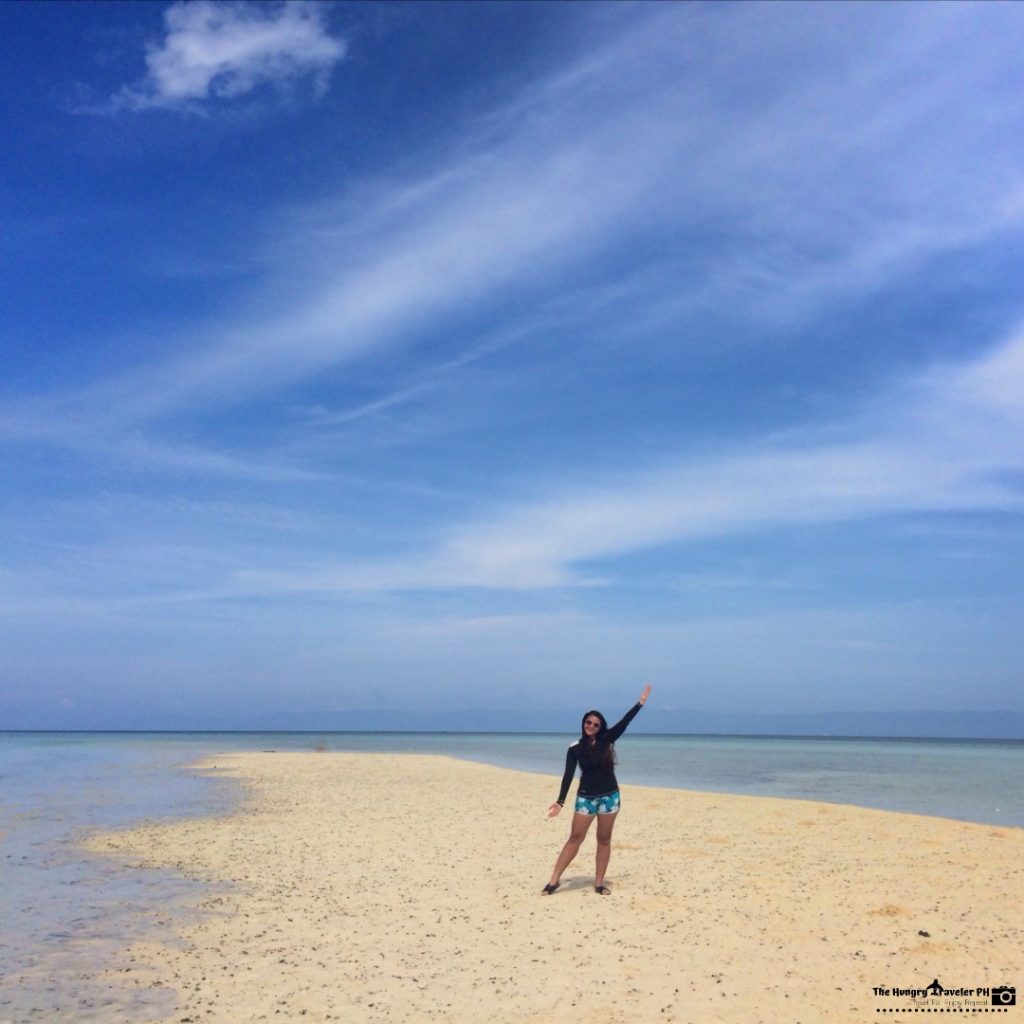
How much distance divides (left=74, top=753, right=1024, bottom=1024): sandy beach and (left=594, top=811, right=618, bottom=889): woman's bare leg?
11.7 inches

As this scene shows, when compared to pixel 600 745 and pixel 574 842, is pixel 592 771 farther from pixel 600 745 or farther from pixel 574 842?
pixel 574 842

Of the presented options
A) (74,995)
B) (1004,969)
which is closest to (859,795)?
(1004,969)

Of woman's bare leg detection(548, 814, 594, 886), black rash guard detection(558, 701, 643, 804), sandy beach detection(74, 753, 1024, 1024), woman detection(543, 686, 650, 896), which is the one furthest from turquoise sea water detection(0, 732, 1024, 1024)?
black rash guard detection(558, 701, 643, 804)

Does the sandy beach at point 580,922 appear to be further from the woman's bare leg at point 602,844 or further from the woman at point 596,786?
the woman at point 596,786

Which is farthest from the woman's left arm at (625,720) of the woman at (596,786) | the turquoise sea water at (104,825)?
the turquoise sea water at (104,825)

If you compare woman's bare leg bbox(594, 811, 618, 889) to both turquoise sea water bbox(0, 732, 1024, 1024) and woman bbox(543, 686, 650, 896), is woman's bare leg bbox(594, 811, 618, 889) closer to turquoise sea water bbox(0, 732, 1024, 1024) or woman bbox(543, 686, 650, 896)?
woman bbox(543, 686, 650, 896)

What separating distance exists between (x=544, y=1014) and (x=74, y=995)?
14.1 ft

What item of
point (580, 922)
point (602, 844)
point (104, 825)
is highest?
point (602, 844)

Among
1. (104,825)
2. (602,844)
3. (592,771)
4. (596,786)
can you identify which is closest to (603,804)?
(596,786)

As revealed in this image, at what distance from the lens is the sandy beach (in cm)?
769

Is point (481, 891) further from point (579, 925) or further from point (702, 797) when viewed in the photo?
point (702, 797)

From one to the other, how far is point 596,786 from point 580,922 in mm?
1750

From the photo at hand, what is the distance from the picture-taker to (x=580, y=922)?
10.2 metres

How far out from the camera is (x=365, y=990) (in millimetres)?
7945
